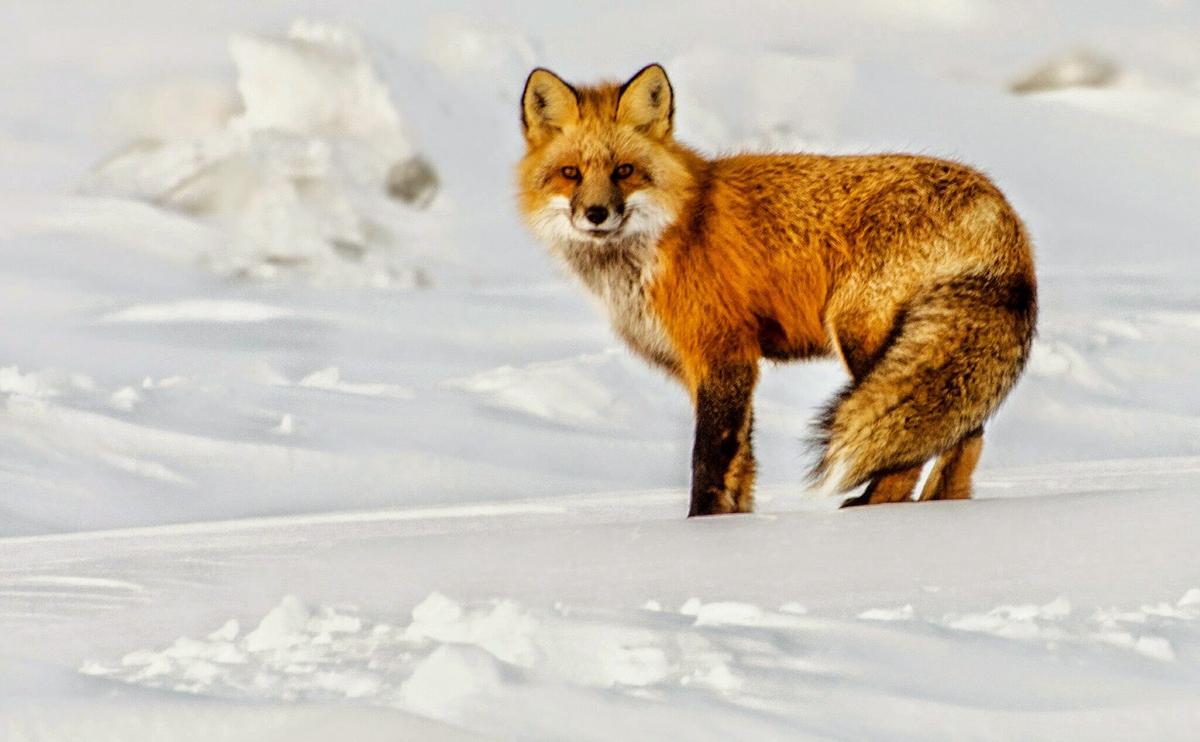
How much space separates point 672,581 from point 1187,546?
131 centimetres

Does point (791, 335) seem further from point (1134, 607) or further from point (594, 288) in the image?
point (1134, 607)

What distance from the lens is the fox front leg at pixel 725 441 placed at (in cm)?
459

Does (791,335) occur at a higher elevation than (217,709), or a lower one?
higher

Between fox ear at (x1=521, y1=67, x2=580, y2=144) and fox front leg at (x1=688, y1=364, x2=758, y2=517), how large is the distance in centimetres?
95

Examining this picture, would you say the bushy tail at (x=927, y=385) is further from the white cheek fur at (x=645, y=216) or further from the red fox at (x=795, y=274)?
the white cheek fur at (x=645, y=216)

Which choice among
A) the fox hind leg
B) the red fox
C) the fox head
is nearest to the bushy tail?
the red fox

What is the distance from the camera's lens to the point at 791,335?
4703mm

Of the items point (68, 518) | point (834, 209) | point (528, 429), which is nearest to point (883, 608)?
point (834, 209)

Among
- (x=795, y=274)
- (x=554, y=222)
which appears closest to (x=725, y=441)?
(x=795, y=274)

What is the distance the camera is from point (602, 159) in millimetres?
4645

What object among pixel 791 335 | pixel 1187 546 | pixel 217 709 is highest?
pixel 791 335

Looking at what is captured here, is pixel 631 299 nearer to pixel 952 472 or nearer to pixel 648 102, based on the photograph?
pixel 648 102

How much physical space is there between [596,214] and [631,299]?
423mm

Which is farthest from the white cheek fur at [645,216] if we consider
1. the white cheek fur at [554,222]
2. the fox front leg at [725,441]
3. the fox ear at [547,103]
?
the fox front leg at [725,441]
